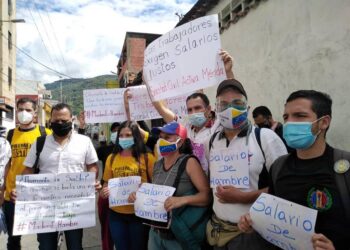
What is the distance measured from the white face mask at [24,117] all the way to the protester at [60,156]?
1.86ft

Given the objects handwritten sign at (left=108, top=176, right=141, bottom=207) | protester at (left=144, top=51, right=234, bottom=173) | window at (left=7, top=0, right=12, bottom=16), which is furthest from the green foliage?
protester at (left=144, top=51, right=234, bottom=173)

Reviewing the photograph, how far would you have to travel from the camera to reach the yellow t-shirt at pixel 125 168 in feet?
10.5

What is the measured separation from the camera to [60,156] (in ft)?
10.5

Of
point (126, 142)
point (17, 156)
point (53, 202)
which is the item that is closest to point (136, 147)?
point (126, 142)

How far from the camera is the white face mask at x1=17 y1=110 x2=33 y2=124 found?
3.66 m

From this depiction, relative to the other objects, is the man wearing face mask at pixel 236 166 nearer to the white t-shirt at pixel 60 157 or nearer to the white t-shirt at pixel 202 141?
the white t-shirt at pixel 202 141

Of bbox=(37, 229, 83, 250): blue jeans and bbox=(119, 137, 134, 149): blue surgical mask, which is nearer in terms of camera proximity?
bbox=(37, 229, 83, 250): blue jeans

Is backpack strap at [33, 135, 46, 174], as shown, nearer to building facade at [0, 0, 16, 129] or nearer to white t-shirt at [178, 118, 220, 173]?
white t-shirt at [178, 118, 220, 173]

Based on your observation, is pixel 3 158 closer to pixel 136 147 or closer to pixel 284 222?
pixel 136 147

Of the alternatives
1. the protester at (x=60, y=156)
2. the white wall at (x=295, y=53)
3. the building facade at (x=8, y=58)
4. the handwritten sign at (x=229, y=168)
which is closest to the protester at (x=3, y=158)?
the protester at (x=60, y=156)

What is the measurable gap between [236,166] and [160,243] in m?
0.96

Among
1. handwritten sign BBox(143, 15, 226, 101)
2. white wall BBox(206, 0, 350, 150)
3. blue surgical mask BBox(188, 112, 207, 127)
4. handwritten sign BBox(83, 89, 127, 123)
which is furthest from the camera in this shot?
white wall BBox(206, 0, 350, 150)

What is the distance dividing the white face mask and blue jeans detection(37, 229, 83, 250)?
129 cm

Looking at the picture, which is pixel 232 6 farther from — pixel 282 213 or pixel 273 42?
pixel 282 213
